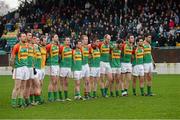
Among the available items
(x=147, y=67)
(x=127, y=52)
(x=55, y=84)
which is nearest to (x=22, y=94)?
(x=55, y=84)

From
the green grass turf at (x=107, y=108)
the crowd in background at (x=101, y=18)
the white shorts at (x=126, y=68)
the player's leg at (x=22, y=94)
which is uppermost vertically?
the crowd in background at (x=101, y=18)

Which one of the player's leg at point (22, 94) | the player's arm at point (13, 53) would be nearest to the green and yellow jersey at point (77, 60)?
the player's leg at point (22, 94)

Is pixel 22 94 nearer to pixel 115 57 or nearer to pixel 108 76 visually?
pixel 108 76

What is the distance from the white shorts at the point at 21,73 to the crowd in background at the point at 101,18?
1367 centimetres

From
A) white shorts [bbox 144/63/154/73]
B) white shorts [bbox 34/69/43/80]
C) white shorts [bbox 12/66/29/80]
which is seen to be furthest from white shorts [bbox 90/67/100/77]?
white shorts [bbox 12/66/29/80]

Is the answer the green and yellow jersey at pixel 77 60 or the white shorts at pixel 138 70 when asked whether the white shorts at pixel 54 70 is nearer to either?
the green and yellow jersey at pixel 77 60

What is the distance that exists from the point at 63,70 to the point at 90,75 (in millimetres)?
1385

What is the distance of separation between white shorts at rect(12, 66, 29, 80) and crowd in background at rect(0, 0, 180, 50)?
44.8 ft

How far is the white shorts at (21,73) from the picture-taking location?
18848 mm

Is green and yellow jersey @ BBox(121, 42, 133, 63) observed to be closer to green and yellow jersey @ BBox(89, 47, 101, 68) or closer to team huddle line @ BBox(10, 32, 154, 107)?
team huddle line @ BBox(10, 32, 154, 107)

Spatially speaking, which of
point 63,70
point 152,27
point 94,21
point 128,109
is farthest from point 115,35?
point 128,109

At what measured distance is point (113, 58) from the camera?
2256 centimetres

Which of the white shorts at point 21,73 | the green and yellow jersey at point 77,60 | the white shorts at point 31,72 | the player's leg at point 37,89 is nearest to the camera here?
the white shorts at point 21,73

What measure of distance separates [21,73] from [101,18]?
78.3 ft
